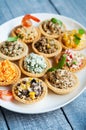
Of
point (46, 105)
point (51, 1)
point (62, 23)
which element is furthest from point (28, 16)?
point (46, 105)

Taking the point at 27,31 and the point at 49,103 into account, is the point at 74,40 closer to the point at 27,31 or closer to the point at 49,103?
the point at 27,31

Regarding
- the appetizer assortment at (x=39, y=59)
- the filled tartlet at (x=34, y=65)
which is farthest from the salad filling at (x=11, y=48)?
the filled tartlet at (x=34, y=65)

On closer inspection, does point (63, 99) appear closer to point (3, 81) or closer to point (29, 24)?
point (3, 81)

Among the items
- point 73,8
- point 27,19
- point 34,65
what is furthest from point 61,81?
point 73,8

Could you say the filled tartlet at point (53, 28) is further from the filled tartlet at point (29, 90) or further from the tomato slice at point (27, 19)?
the filled tartlet at point (29, 90)

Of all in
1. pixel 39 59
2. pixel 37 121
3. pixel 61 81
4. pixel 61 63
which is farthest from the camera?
pixel 39 59

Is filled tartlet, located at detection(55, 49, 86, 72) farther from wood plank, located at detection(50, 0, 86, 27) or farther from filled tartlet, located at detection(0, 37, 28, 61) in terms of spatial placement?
wood plank, located at detection(50, 0, 86, 27)
